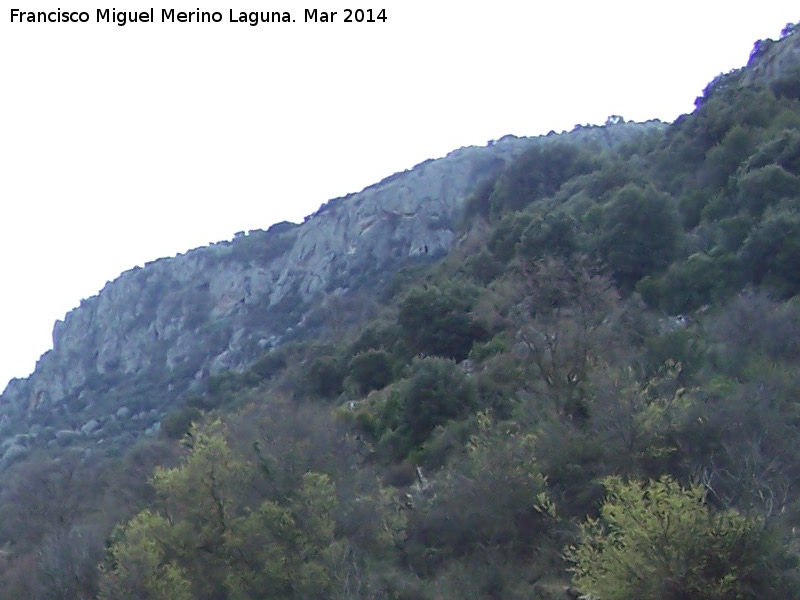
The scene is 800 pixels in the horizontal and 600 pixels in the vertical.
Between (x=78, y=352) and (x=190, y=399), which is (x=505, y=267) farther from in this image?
(x=78, y=352)

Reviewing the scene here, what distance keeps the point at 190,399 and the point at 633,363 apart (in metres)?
44.0

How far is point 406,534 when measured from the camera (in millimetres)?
19562

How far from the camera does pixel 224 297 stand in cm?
9925

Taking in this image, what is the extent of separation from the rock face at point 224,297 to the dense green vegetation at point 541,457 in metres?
40.5

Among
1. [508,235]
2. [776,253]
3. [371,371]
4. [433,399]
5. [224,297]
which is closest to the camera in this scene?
[776,253]

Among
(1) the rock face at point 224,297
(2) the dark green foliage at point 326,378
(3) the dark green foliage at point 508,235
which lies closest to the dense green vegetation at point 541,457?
(2) the dark green foliage at point 326,378

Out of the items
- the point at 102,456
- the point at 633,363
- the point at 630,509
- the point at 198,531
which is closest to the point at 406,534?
the point at 198,531

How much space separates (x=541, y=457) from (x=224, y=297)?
84.9 metres

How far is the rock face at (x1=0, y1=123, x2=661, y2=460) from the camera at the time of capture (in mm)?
81875

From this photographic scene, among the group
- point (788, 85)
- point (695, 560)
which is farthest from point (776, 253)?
point (788, 85)

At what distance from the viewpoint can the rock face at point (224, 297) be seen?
81.9 m

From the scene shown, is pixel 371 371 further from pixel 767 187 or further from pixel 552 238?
pixel 767 187

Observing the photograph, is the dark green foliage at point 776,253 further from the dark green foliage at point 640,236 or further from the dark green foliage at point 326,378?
the dark green foliage at point 326,378

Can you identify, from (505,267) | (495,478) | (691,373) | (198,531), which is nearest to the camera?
(495,478)
